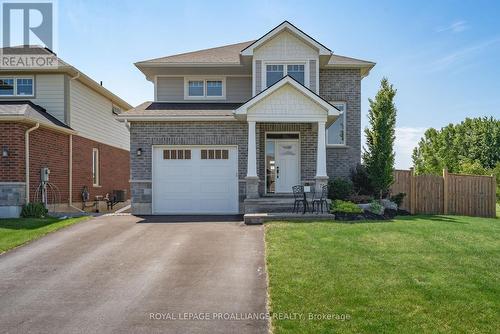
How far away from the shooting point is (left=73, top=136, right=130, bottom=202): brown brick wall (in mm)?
18894

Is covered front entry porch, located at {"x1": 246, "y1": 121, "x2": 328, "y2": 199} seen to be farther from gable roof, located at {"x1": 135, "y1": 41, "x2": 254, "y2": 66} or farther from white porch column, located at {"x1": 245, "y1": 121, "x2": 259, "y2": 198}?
gable roof, located at {"x1": 135, "y1": 41, "x2": 254, "y2": 66}

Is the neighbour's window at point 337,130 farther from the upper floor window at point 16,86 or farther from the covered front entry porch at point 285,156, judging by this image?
the upper floor window at point 16,86

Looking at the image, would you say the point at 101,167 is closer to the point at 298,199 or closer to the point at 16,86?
the point at 16,86

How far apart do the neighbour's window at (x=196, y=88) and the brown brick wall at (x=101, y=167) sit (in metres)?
5.78

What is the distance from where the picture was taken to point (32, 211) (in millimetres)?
14383

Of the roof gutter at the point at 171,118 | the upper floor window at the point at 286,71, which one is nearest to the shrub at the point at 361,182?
the upper floor window at the point at 286,71

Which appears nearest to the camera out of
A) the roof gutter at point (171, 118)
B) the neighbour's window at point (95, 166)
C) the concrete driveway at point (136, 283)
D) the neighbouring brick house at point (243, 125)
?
the concrete driveway at point (136, 283)

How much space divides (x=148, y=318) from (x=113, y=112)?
19555 mm

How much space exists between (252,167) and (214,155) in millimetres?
1816

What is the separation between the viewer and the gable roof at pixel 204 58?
1697cm

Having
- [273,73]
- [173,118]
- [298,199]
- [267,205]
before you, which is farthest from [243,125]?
[298,199]

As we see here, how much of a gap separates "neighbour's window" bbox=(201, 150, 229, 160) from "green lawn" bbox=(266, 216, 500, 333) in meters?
5.49

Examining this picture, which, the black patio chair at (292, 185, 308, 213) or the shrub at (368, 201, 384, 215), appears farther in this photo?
the shrub at (368, 201, 384, 215)

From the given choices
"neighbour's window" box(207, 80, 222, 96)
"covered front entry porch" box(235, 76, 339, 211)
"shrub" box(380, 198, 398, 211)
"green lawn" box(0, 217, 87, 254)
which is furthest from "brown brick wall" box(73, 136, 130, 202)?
"shrub" box(380, 198, 398, 211)
